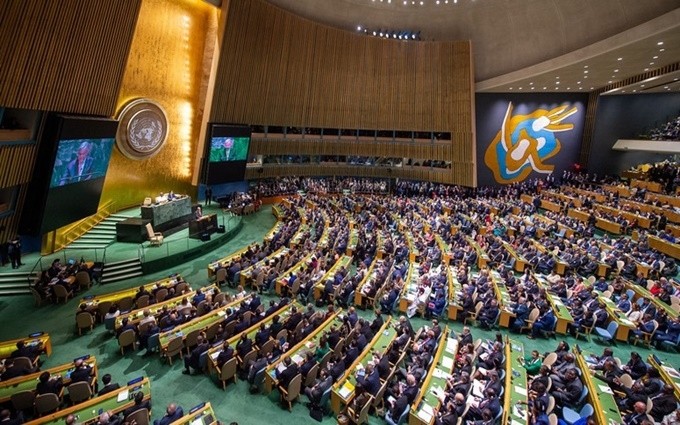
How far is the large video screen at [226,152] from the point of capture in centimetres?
1964

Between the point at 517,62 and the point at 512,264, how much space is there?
618 inches

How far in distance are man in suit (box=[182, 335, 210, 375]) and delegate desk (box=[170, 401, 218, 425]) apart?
1951mm

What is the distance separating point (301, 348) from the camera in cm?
809

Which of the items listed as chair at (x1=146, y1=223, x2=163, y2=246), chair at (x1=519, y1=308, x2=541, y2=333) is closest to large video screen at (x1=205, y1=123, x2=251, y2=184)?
chair at (x1=146, y1=223, x2=163, y2=246)

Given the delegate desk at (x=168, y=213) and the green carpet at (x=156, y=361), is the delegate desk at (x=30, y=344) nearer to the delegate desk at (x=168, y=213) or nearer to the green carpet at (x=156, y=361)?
the green carpet at (x=156, y=361)

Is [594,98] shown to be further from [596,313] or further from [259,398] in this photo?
[259,398]

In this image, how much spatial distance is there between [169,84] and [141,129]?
2816 mm

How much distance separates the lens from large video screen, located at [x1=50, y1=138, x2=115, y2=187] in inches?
433

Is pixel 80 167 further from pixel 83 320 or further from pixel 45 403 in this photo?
pixel 45 403

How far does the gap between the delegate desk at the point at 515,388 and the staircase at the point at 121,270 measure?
12067mm

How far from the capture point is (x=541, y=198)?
76.7 feet

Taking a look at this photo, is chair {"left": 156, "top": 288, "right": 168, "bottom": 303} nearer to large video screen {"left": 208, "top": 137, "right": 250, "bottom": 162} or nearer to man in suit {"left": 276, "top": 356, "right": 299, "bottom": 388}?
man in suit {"left": 276, "top": 356, "right": 299, "bottom": 388}

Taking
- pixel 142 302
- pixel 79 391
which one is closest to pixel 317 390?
pixel 79 391

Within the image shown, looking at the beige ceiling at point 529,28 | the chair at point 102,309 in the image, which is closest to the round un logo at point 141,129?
the chair at point 102,309
